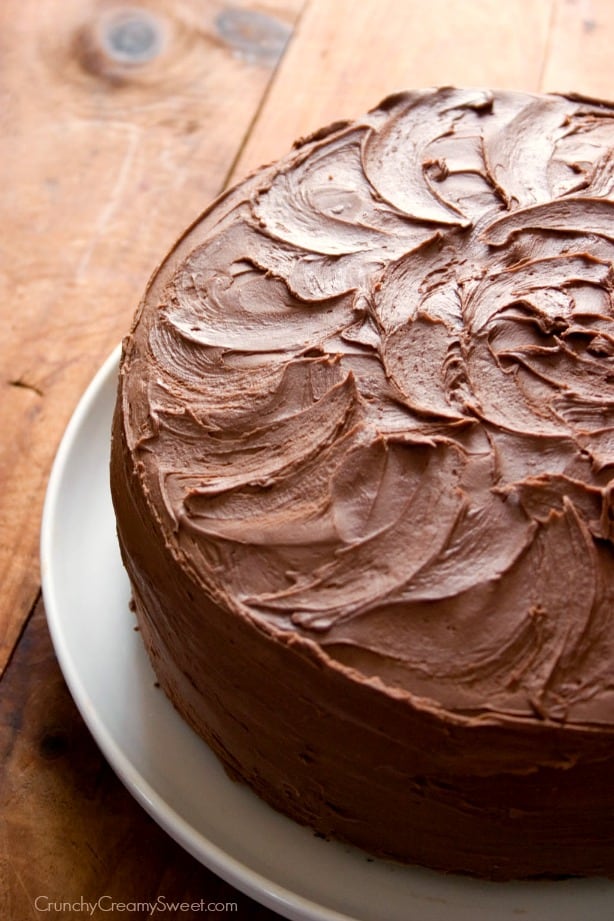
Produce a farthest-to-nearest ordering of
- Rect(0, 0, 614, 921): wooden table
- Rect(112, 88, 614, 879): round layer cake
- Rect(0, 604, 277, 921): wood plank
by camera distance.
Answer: Rect(0, 0, 614, 921): wooden table → Rect(0, 604, 277, 921): wood plank → Rect(112, 88, 614, 879): round layer cake

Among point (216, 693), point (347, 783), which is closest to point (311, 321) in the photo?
point (216, 693)

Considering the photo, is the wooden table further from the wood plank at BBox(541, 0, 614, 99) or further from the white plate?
the white plate

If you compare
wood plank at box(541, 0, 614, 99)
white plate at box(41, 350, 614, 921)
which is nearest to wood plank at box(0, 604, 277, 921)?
white plate at box(41, 350, 614, 921)

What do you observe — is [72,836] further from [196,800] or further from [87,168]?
[87,168]

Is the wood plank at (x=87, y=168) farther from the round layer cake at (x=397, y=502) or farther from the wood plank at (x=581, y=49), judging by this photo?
the wood plank at (x=581, y=49)

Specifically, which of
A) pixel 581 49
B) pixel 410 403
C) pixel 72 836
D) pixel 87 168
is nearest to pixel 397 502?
pixel 410 403

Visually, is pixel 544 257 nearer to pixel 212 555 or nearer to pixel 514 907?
pixel 212 555

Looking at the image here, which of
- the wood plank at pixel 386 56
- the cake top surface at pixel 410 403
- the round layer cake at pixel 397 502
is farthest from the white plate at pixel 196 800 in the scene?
the wood plank at pixel 386 56

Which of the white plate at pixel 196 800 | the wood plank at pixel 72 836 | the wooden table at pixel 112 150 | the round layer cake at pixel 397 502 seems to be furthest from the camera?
the wooden table at pixel 112 150

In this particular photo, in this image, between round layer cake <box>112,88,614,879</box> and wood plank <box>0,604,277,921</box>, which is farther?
wood plank <box>0,604,277,921</box>
